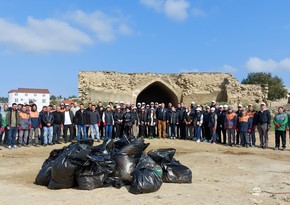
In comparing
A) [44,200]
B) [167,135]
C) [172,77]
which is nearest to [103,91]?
[172,77]

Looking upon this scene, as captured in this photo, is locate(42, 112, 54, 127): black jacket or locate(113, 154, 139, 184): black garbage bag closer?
locate(113, 154, 139, 184): black garbage bag

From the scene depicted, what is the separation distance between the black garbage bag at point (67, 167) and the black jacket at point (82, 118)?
6.62 meters

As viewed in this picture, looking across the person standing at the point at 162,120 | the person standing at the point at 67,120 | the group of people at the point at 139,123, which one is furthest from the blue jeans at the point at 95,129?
the person standing at the point at 162,120

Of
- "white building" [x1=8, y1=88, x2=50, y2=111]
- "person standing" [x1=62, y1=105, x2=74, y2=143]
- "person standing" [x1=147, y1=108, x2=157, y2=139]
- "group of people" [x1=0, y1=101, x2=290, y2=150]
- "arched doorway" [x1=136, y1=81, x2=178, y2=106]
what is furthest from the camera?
"white building" [x1=8, y1=88, x2=50, y2=111]

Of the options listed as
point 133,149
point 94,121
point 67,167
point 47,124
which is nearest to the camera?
point 67,167

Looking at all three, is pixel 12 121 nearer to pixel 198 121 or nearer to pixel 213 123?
pixel 198 121

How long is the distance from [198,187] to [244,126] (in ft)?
21.7

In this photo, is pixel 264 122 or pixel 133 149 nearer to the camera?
pixel 133 149

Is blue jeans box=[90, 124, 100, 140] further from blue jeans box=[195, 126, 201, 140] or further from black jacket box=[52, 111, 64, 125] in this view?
blue jeans box=[195, 126, 201, 140]

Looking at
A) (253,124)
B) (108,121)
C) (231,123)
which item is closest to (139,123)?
(108,121)

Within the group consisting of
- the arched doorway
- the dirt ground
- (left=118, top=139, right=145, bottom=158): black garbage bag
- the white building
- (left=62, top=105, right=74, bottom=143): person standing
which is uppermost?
the white building

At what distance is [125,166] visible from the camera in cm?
560

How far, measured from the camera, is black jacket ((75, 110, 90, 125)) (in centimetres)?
1187

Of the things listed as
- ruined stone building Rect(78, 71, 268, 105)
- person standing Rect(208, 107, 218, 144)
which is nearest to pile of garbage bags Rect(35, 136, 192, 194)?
person standing Rect(208, 107, 218, 144)
